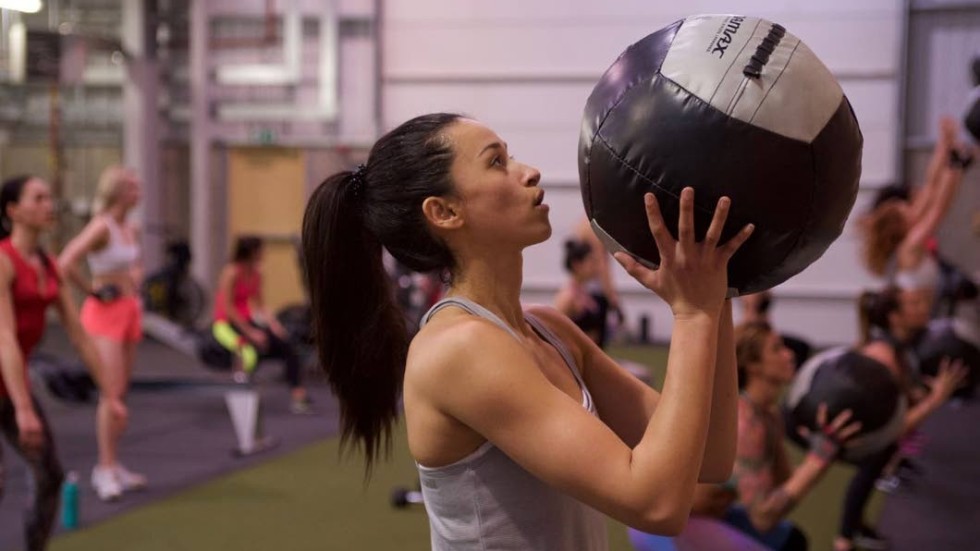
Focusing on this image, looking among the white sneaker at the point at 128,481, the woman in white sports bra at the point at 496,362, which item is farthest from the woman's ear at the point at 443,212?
the white sneaker at the point at 128,481

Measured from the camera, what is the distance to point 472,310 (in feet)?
4.74

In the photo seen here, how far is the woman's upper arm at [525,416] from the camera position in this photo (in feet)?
4.07

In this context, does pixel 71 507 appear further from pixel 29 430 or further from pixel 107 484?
pixel 29 430

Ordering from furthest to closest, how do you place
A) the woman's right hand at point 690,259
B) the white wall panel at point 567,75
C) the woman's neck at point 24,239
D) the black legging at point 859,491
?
the white wall panel at point 567,75 < the black legging at point 859,491 < the woman's neck at point 24,239 < the woman's right hand at point 690,259

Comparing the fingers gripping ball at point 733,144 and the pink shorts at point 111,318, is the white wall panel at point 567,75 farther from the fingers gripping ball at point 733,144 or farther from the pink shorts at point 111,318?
the fingers gripping ball at point 733,144

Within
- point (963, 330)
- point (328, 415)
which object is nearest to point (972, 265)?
point (963, 330)

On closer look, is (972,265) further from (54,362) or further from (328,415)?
(54,362)

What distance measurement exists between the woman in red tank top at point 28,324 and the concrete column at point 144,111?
8.48 metres

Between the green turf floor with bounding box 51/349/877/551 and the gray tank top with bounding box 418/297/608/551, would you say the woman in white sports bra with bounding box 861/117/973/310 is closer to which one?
the green turf floor with bounding box 51/349/877/551

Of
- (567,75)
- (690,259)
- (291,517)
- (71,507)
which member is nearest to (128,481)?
(71,507)

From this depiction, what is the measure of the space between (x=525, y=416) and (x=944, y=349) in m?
4.89

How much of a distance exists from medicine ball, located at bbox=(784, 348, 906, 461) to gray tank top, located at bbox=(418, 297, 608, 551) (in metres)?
2.10

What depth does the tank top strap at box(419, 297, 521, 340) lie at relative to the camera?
143cm

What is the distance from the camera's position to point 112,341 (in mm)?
5168
